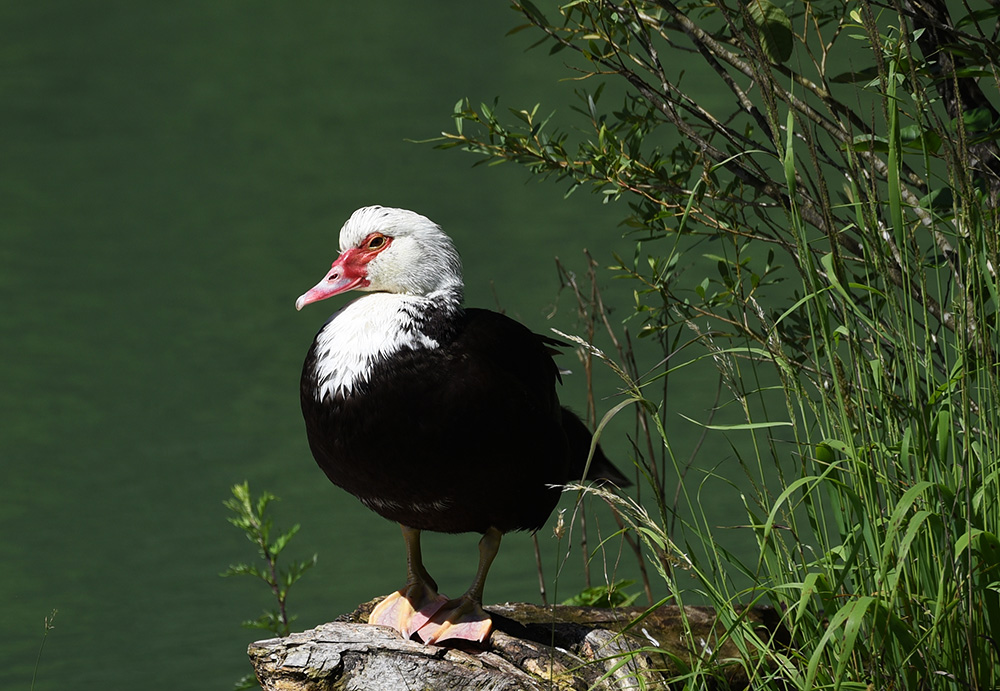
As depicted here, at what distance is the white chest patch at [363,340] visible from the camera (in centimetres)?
180

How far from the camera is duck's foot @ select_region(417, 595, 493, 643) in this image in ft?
6.21

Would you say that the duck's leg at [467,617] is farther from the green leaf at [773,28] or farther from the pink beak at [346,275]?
the green leaf at [773,28]

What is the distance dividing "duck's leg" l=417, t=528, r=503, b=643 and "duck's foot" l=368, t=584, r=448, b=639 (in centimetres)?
1

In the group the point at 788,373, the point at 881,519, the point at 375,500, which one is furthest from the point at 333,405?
the point at 881,519

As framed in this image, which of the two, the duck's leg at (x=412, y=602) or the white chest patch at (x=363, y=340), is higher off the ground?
the white chest patch at (x=363, y=340)

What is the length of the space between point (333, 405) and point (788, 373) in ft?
2.43

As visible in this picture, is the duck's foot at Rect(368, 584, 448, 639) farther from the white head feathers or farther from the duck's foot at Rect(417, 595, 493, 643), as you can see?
the white head feathers

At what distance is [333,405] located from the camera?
5.91ft

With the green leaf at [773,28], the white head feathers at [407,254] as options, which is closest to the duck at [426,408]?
the white head feathers at [407,254]

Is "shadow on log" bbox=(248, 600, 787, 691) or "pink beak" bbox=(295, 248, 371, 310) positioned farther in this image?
"pink beak" bbox=(295, 248, 371, 310)

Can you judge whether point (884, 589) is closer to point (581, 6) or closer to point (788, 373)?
point (788, 373)

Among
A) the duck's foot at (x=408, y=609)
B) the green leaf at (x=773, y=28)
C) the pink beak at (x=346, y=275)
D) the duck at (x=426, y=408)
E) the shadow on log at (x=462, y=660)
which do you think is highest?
the green leaf at (x=773, y=28)

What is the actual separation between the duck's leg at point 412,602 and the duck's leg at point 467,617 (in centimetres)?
2

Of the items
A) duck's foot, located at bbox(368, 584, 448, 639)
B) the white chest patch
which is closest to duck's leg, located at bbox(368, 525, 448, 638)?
duck's foot, located at bbox(368, 584, 448, 639)
